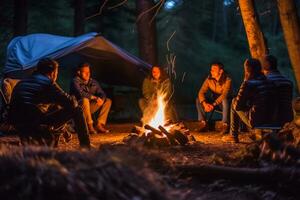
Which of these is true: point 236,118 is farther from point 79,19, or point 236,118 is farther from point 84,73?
point 79,19

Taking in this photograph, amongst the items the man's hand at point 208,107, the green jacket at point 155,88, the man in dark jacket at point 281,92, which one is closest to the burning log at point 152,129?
the man in dark jacket at point 281,92

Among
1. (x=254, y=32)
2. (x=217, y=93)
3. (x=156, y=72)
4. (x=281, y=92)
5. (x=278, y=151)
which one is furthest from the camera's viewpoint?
(x=156, y=72)

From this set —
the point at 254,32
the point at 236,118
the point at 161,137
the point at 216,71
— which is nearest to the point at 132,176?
the point at 161,137

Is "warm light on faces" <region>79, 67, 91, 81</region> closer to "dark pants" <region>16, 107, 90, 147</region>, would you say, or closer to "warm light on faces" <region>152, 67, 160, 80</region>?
A: "warm light on faces" <region>152, 67, 160, 80</region>

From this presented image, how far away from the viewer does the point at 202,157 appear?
6.71 m

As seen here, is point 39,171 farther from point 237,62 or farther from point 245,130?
point 237,62

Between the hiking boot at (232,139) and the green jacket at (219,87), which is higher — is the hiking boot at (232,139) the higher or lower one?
the lower one

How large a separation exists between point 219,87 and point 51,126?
4105 millimetres

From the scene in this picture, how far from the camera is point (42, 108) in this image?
6.79 m

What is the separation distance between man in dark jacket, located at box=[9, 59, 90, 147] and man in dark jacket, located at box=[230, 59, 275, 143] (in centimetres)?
230

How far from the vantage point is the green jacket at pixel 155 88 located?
10383mm

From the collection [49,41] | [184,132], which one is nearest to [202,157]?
[184,132]

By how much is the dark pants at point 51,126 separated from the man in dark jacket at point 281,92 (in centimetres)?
265

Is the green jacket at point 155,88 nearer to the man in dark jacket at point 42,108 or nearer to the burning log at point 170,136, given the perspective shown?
the burning log at point 170,136
